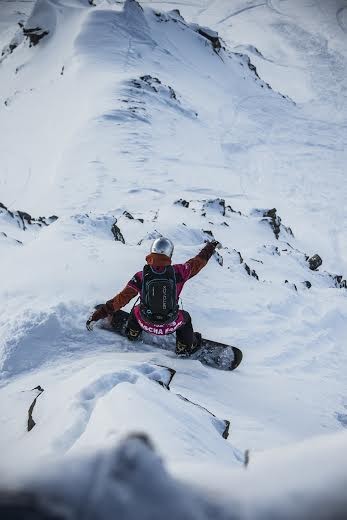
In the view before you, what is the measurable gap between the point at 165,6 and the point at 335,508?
290ft

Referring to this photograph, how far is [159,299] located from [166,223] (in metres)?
5.65

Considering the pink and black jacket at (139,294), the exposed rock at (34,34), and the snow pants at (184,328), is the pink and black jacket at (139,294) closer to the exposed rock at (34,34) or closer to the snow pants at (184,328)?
the snow pants at (184,328)

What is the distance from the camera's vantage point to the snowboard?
5324mm

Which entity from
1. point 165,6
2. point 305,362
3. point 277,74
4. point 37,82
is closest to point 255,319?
point 305,362

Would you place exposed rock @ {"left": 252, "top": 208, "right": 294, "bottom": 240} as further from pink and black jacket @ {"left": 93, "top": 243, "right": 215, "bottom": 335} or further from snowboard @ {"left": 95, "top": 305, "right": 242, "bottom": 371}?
pink and black jacket @ {"left": 93, "top": 243, "right": 215, "bottom": 335}

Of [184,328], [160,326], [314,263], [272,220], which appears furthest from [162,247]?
[272,220]

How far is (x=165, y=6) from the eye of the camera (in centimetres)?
7425

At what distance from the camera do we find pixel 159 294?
4559 millimetres

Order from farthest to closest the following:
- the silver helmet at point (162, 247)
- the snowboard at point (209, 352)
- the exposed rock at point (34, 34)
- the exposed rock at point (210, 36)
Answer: the exposed rock at point (210, 36), the exposed rock at point (34, 34), the snowboard at point (209, 352), the silver helmet at point (162, 247)

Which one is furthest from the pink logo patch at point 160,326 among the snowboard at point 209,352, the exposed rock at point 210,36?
the exposed rock at point 210,36

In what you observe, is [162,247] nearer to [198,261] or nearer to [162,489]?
[198,261]

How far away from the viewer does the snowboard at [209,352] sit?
17.5 ft

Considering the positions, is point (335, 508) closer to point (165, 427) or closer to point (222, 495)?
point (222, 495)

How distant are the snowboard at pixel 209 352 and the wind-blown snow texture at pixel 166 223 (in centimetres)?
15
